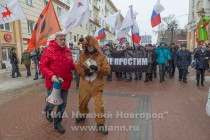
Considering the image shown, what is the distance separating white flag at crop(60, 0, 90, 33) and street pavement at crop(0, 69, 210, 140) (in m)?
2.59

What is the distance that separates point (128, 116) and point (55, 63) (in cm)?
229

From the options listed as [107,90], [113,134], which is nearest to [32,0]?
[107,90]

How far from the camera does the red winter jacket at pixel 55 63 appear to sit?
3416mm

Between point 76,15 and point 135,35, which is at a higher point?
point 76,15

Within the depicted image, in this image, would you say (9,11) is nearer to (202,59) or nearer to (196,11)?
(202,59)

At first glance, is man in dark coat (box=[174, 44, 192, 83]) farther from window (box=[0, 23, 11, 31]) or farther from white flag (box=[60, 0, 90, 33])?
window (box=[0, 23, 11, 31])

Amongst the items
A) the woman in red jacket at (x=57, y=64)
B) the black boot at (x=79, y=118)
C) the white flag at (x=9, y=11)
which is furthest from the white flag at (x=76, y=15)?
the black boot at (x=79, y=118)

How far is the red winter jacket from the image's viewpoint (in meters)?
Result: 3.42

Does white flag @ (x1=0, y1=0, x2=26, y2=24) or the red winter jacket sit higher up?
white flag @ (x1=0, y1=0, x2=26, y2=24)

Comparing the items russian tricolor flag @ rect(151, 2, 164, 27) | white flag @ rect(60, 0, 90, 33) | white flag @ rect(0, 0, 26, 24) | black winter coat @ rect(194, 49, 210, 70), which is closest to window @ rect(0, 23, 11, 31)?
white flag @ rect(0, 0, 26, 24)

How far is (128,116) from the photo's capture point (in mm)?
4586

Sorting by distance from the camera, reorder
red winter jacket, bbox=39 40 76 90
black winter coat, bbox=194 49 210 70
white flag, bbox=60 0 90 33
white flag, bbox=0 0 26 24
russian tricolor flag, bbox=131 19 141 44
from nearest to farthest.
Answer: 1. red winter jacket, bbox=39 40 76 90
2. white flag, bbox=0 0 26 24
3. white flag, bbox=60 0 90 33
4. black winter coat, bbox=194 49 210 70
5. russian tricolor flag, bbox=131 19 141 44

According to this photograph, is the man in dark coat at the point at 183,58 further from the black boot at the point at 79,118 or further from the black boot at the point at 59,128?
the black boot at the point at 59,128

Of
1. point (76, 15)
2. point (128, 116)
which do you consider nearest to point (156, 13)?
point (76, 15)
